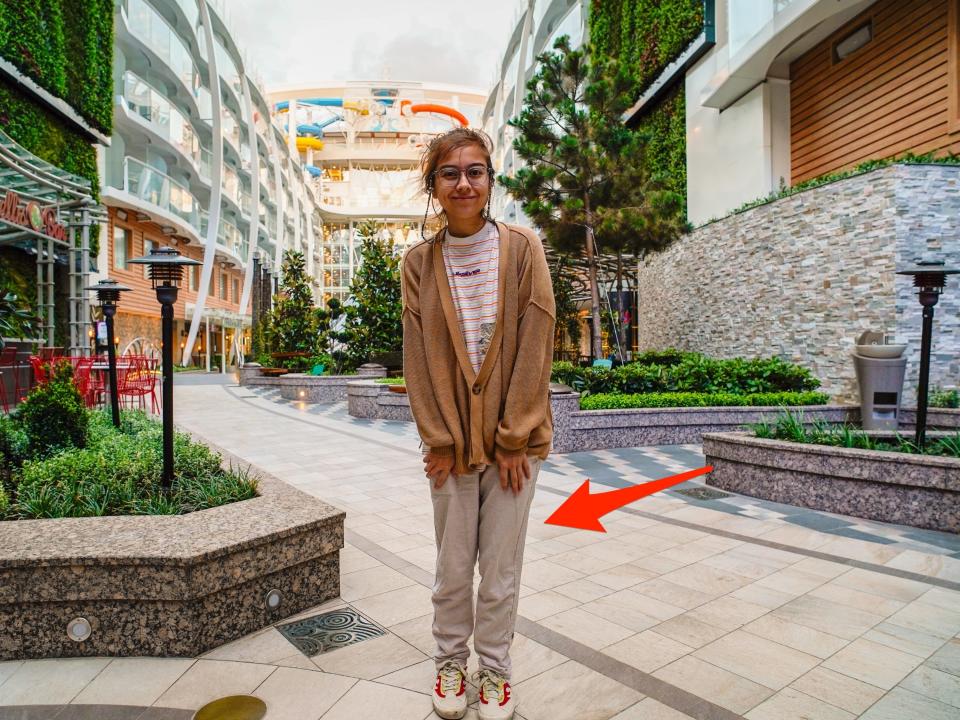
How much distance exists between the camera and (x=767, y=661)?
2.78m

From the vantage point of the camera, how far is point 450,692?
2309 millimetres

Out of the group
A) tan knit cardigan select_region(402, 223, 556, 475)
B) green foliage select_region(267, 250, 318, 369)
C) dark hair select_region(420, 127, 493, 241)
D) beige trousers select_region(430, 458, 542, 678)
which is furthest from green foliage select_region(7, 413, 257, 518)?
green foliage select_region(267, 250, 318, 369)

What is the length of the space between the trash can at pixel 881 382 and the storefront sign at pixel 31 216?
14.6m

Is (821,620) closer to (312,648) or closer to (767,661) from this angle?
(767,661)

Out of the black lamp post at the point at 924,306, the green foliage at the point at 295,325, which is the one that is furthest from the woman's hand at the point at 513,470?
the green foliage at the point at 295,325

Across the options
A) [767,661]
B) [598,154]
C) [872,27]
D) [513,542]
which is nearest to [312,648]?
[513,542]

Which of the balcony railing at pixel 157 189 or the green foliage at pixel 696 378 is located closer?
the green foliage at pixel 696 378

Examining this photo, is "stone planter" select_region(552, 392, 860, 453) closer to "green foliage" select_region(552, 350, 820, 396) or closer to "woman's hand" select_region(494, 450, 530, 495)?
"green foliage" select_region(552, 350, 820, 396)

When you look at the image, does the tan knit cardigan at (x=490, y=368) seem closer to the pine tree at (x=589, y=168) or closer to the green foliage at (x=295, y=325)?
the pine tree at (x=589, y=168)

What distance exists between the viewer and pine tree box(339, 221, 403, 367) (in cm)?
1853

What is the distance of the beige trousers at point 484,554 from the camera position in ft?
7.43

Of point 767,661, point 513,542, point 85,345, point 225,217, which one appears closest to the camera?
point 513,542

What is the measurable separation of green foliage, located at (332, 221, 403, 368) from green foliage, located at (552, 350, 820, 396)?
8527mm

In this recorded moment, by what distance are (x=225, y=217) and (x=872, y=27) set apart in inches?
1294
